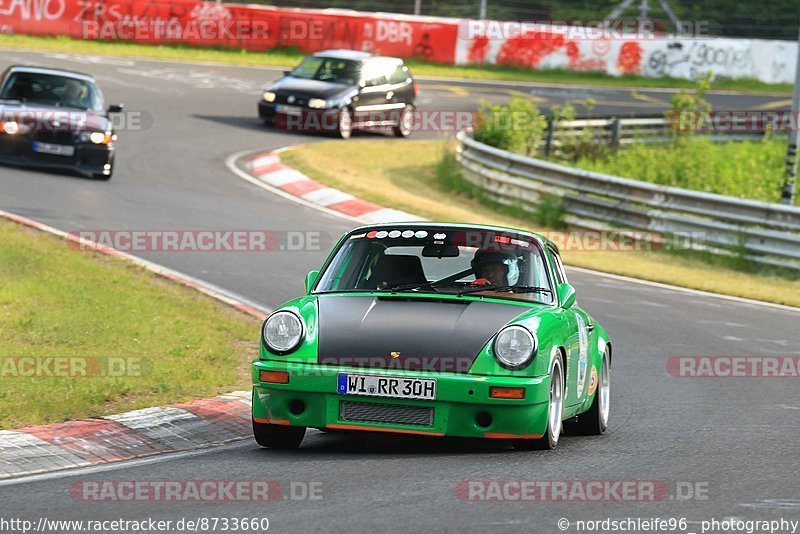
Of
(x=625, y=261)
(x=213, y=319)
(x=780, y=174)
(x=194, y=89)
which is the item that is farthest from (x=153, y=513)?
(x=194, y=89)

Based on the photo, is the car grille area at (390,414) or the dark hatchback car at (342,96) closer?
the car grille area at (390,414)

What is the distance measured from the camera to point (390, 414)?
7223 millimetres

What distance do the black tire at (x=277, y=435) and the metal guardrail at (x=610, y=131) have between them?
1910cm

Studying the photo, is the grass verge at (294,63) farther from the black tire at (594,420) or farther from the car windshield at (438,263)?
the black tire at (594,420)

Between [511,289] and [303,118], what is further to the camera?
[303,118]

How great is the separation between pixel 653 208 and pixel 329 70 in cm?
1002

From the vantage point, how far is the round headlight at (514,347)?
23.8 ft

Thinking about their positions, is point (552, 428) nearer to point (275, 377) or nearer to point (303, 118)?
point (275, 377)

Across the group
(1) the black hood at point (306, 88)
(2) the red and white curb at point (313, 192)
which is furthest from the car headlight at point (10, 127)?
(1) the black hood at point (306, 88)

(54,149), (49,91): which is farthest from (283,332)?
(49,91)

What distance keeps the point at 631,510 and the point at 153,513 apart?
2026 mm

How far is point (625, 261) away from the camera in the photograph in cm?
1830

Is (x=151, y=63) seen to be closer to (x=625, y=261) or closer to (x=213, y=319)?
(x=625, y=261)

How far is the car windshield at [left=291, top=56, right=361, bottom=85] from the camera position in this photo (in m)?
27.6
